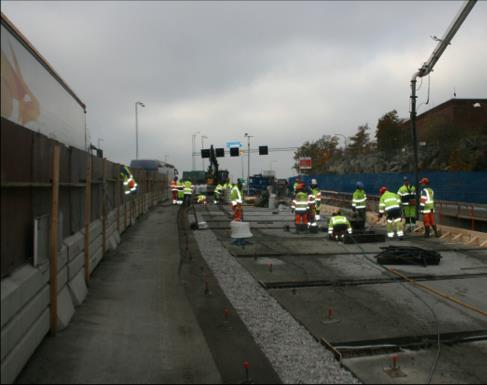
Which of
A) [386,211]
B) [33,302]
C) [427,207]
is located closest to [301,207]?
[386,211]

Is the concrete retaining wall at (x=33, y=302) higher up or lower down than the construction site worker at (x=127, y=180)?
lower down

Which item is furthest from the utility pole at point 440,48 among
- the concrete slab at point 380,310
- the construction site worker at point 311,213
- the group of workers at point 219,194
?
the concrete slab at point 380,310

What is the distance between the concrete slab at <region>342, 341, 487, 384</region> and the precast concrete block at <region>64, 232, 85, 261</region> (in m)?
3.90

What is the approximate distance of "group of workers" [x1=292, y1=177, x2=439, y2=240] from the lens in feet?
48.4

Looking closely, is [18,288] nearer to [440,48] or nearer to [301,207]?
[301,207]

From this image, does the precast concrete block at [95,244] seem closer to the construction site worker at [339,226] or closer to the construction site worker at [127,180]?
the construction site worker at [127,180]

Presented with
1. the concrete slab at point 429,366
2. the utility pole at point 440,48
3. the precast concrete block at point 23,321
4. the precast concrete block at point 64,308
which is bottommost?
the concrete slab at point 429,366

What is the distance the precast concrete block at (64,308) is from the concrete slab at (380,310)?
10.3 feet

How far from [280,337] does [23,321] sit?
3.10 m

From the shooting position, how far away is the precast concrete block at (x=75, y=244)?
6.46m

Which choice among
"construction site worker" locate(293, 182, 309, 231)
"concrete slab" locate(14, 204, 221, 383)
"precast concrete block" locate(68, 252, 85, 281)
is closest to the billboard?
"precast concrete block" locate(68, 252, 85, 281)

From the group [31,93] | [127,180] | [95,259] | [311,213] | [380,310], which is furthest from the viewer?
[311,213]

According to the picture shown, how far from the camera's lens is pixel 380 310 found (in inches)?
288

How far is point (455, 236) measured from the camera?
15.3 m
